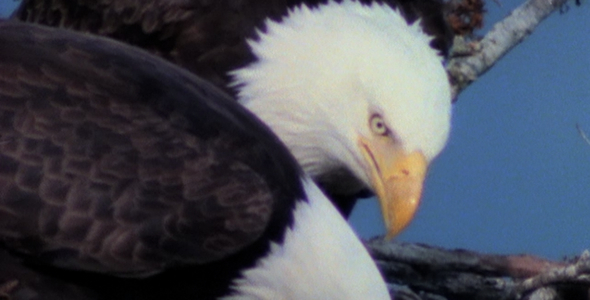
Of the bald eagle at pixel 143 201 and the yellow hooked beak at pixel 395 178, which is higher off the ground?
the bald eagle at pixel 143 201

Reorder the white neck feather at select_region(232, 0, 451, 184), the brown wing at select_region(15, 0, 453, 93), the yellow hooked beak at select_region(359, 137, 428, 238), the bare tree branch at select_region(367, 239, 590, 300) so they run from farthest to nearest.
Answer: the brown wing at select_region(15, 0, 453, 93) < the bare tree branch at select_region(367, 239, 590, 300) < the white neck feather at select_region(232, 0, 451, 184) < the yellow hooked beak at select_region(359, 137, 428, 238)

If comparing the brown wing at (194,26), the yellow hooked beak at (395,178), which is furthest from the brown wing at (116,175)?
the brown wing at (194,26)

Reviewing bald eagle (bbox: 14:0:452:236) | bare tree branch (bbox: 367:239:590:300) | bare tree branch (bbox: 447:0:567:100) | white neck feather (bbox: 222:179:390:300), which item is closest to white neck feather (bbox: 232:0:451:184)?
bald eagle (bbox: 14:0:452:236)

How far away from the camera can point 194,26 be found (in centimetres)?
377

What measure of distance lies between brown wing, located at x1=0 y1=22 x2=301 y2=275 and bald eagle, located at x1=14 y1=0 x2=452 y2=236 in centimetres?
78

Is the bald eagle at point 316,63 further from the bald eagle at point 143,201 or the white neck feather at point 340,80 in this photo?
the bald eagle at point 143,201

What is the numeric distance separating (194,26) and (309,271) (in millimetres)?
1320

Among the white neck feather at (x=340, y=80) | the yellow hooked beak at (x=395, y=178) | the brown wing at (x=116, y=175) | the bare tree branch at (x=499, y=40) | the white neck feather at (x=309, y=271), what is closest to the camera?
the brown wing at (x=116, y=175)

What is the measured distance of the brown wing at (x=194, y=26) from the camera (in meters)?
3.73

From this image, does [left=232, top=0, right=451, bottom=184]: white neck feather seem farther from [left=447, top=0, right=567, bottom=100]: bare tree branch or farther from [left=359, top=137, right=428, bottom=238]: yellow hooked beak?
[left=447, top=0, right=567, bottom=100]: bare tree branch

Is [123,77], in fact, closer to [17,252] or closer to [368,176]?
[17,252]

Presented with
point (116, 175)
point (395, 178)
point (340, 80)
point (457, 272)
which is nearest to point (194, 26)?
point (340, 80)

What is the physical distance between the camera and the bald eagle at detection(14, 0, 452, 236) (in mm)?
3406

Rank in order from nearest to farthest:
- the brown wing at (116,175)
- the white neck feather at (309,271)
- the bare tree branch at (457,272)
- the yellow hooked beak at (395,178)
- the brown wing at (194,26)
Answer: the brown wing at (116,175) → the white neck feather at (309,271) → the yellow hooked beak at (395,178) → the bare tree branch at (457,272) → the brown wing at (194,26)
